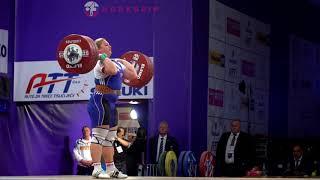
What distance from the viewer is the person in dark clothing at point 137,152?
37.8ft

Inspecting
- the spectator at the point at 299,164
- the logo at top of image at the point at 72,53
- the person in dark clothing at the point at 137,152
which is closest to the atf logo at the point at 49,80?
the person in dark clothing at the point at 137,152

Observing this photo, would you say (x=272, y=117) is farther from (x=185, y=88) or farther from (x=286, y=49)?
(x=185, y=88)

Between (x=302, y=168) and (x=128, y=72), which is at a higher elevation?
(x=128, y=72)

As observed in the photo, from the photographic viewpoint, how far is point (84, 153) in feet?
38.0

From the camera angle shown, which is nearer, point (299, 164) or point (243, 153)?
point (243, 153)

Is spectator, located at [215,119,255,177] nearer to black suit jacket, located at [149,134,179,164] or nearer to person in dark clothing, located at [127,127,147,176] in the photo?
black suit jacket, located at [149,134,179,164]

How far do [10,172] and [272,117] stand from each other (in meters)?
5.54

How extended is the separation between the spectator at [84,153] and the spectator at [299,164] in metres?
3.52

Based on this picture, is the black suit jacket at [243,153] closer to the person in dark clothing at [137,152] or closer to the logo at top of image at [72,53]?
the person in dark clothing at [137,152]

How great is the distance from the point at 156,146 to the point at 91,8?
292 cm

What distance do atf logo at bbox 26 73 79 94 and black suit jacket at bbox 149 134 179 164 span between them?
2.03 meters

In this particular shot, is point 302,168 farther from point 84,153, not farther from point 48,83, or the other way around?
point 48,83

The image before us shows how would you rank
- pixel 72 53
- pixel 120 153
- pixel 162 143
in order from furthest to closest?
pixel 162 143
pixel 120 153
pixel 72 53

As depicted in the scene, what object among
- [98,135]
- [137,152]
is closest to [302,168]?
[137,152]
